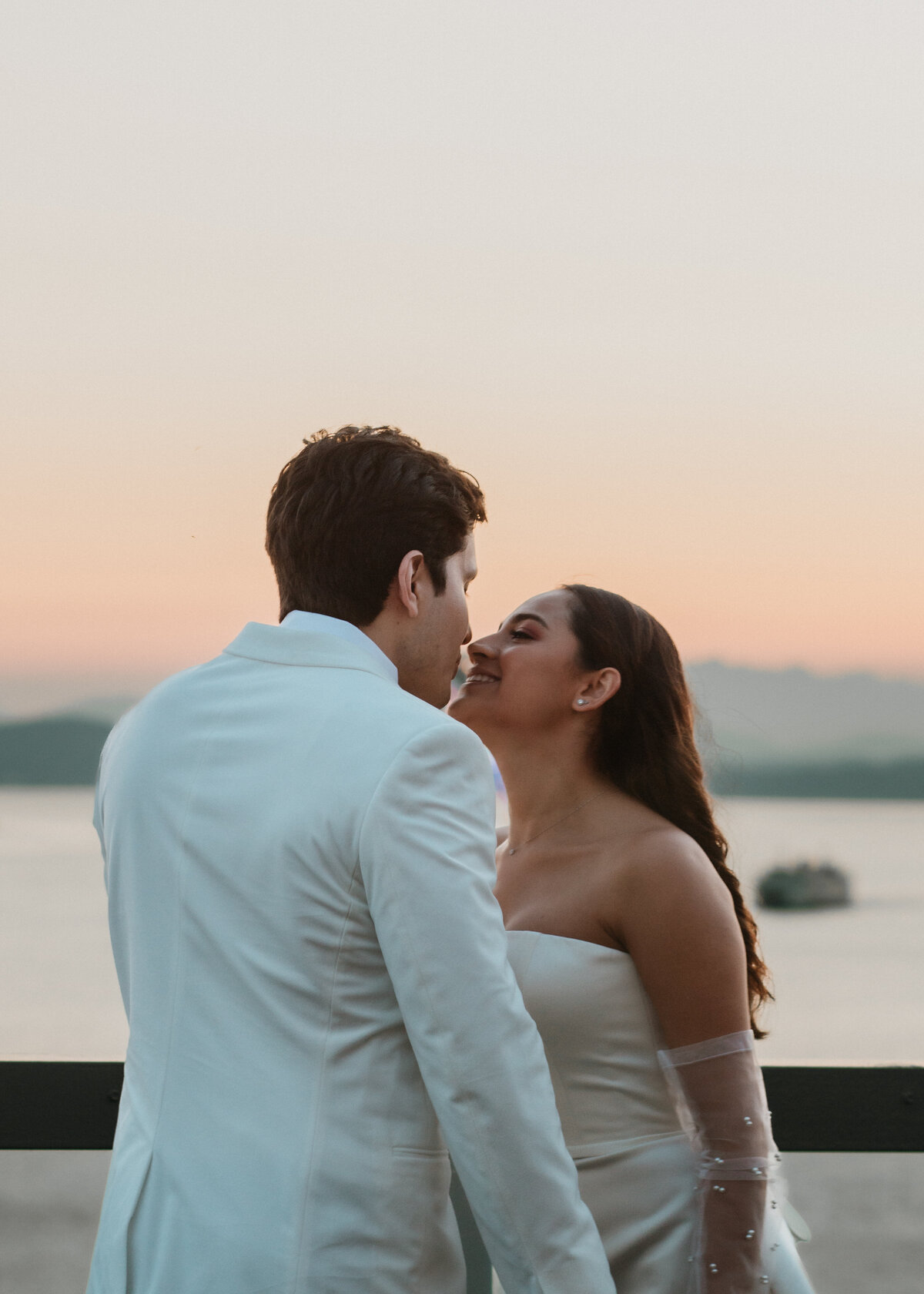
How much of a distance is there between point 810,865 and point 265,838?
1855 inches

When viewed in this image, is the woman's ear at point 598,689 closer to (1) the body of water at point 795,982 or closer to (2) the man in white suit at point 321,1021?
(2) the man in white suit at point 321,1021

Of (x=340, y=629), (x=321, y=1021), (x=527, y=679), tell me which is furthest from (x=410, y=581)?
(x=527, y=679)

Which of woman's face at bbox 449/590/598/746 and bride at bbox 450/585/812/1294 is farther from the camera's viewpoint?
woman's face at bbox 449/590/598/746

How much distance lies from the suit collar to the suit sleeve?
0.17 m

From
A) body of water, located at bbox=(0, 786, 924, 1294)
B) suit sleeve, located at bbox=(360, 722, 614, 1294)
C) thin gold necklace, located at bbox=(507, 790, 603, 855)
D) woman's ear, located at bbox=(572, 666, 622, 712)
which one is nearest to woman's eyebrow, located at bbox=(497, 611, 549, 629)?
woman's ear, located at bbox=(572, 666, 622, 712)

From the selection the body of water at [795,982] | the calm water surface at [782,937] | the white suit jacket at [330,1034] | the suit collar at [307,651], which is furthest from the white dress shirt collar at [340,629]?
the calm water surface at [782,937]

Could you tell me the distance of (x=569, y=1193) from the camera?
1271 mm

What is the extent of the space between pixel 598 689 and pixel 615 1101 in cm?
68

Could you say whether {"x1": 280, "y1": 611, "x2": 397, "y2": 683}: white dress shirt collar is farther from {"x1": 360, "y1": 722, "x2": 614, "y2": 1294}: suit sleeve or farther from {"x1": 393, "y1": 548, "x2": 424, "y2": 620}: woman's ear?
{"x1": 360, "y1": 722, "x2": 614, "y2": 1294}: suit sleeve

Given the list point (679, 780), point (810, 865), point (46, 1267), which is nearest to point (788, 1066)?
point (679, 780)

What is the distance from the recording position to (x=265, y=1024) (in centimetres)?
126

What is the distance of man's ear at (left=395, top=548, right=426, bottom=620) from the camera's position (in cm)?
150

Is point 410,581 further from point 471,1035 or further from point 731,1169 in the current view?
point 731,1169

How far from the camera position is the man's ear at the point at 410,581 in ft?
4.93
